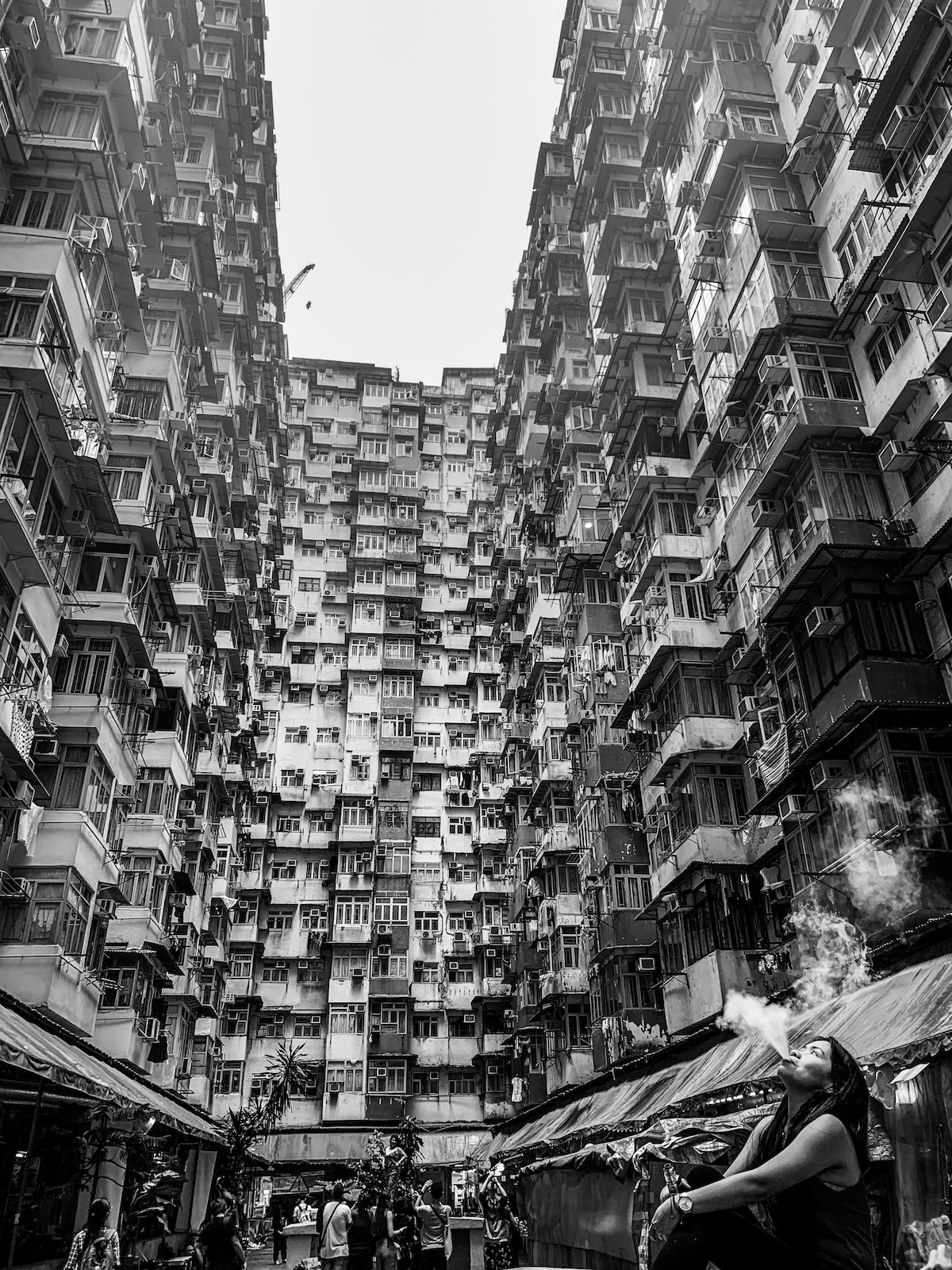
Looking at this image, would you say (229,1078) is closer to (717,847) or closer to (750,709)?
(717,847)

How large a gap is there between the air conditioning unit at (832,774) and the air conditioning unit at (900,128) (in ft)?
40.7

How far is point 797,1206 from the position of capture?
344 centimetres

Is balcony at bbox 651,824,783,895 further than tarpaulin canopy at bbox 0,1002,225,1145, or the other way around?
balcony at bbox 651,824,783,895

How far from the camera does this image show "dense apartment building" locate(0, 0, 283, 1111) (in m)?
22.1

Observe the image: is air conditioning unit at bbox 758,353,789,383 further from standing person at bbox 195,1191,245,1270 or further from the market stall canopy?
the market stall canopy

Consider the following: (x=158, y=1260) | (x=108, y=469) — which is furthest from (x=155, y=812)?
(x=158, y=1260)

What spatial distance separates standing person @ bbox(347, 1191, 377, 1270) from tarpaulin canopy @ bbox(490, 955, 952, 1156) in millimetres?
4977

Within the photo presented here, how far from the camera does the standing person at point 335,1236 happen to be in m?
13.4

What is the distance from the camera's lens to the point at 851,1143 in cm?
343

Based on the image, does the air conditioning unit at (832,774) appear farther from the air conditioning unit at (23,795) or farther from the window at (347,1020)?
the window at (347,1020)

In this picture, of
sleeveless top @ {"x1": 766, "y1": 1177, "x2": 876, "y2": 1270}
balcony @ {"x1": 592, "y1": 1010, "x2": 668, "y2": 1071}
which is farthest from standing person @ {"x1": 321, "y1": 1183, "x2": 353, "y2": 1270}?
balcony @ {"x1": 592, "y1": 1010, "x2": 668, "y2": 1071}

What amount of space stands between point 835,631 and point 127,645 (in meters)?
19.2

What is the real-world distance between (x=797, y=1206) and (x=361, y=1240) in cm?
1289

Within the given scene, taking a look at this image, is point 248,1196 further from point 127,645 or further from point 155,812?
point 127,645
